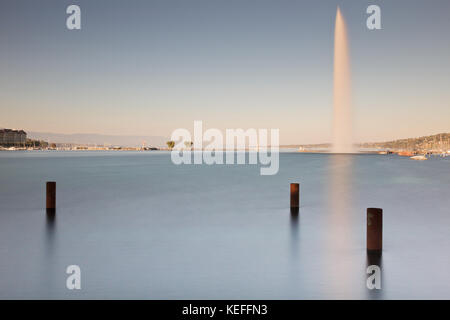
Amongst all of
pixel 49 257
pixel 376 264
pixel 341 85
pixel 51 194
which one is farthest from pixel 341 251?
pixel 341 85

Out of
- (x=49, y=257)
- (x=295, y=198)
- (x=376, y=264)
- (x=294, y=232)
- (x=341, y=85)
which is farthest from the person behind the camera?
(x=341, y=85)

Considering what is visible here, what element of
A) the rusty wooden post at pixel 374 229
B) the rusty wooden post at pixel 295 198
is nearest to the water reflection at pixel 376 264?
the rusty wooden post at pixel 374 229

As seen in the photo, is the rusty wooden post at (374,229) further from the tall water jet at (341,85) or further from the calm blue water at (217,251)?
the tall water jet at (341,85)

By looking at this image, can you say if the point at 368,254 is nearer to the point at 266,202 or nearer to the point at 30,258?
the point at 30,258

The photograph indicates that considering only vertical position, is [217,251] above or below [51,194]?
below

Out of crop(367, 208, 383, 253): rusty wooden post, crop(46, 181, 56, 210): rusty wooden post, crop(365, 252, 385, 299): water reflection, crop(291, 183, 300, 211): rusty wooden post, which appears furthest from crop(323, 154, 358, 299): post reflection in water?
crop(46, 181, 56, 210): rusty wooden post

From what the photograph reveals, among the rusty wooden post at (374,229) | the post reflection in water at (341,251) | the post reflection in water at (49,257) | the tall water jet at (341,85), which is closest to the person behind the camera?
the post reflection in water at (49,257)

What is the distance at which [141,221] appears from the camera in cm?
1611

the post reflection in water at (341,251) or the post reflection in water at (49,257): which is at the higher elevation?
the post reflection in water at (49,257)

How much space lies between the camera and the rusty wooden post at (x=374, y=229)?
9.62m

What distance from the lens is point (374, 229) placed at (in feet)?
33.3

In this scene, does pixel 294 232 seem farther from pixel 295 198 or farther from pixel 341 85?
pixel 341 85

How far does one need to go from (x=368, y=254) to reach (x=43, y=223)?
11.2 m
